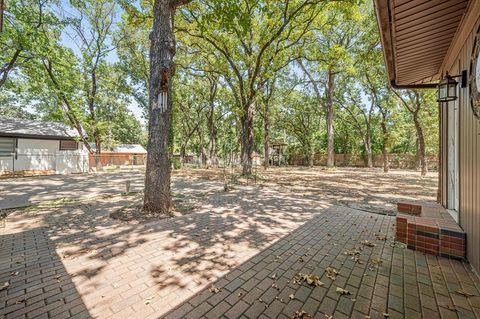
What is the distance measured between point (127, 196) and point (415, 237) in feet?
25.3

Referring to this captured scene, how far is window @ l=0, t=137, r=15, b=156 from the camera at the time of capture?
1405 centimetres

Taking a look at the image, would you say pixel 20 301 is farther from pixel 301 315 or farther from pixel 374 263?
pixel 374 263

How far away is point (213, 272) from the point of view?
2715 mm

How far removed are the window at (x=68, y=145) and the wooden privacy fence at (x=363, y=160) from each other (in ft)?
88.0

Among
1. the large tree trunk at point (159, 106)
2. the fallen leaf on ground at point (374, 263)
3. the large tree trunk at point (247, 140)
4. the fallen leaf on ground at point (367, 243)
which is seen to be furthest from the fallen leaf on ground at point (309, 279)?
the large tree trunk at point (247, 140)

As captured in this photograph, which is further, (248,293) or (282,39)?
(282,39)

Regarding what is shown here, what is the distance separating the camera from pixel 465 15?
9.40 feet

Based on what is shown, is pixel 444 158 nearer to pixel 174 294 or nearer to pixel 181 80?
pixel 174 294

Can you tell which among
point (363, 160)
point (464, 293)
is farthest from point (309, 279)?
point (363, 160)

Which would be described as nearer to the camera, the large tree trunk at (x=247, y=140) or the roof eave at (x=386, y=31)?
the roof eave at (x=386, y=31)

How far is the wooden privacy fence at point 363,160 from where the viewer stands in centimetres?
2373

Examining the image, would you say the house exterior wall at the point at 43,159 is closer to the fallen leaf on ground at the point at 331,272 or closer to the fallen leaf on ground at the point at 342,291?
the fallen leaf on ground at the point at 331,272

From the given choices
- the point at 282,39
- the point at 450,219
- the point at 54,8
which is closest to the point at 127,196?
the point at 450,219

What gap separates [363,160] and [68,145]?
3170cm
